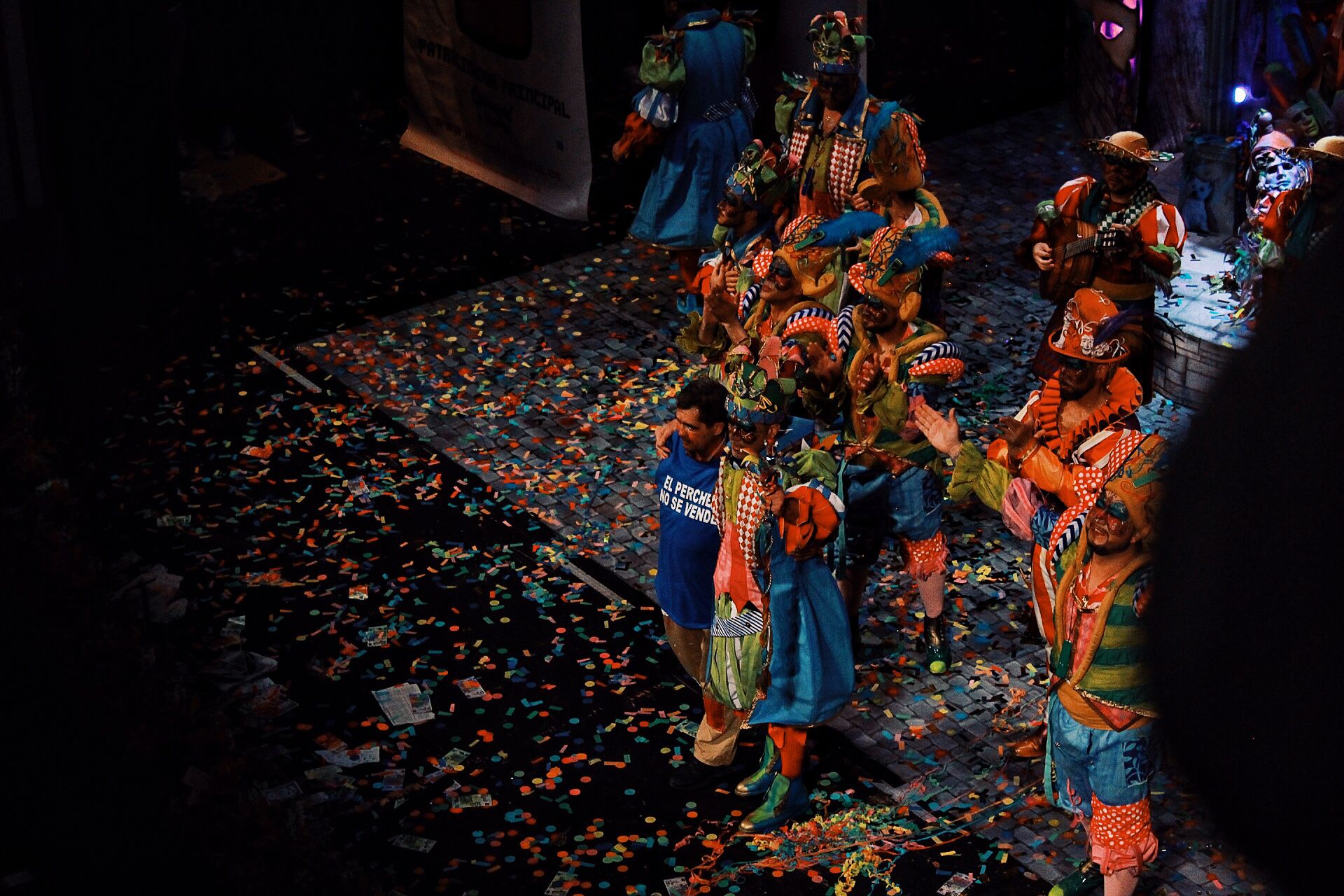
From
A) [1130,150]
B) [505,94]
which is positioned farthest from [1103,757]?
[505,94]

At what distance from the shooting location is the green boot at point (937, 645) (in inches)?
271

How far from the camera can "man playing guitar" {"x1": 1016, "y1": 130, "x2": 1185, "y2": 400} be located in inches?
284

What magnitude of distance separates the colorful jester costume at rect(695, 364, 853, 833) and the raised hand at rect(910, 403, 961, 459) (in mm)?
344

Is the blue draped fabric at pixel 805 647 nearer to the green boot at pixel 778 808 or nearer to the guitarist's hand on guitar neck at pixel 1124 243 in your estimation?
the green boot at pixel 778 808

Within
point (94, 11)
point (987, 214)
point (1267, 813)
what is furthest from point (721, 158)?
point (1267, 813)

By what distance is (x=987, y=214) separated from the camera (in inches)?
428

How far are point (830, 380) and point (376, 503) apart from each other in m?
2.67

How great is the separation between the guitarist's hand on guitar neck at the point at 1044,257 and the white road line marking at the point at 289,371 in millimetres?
3937

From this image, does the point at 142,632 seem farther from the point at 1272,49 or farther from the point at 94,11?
the point at 1272,49

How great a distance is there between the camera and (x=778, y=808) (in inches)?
238

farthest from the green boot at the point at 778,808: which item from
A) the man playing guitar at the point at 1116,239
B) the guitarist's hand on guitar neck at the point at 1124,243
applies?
the guitarist's hand on guitar neck at the point at 1124,243

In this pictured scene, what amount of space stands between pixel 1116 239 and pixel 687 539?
255 centimetres

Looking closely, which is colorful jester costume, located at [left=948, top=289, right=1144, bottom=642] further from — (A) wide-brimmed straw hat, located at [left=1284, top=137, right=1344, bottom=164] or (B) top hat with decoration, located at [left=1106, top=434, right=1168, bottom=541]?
(A) wide-brimmed straw hat, located at [left=1284, top=137, right=1344, bottom=164]

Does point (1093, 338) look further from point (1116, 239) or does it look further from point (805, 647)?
point (1116, 239)
